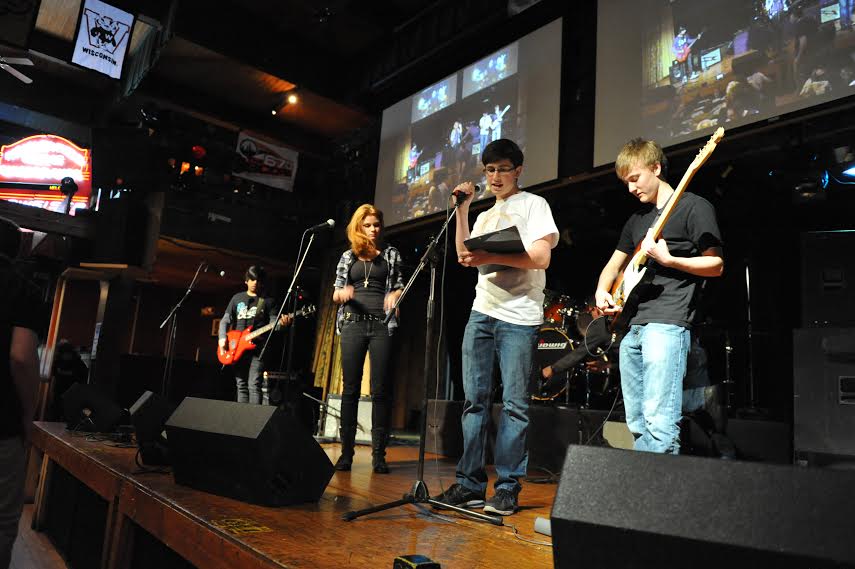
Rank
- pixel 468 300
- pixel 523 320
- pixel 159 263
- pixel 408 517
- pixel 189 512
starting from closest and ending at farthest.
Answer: pixel 189 512
pixel 408 517
pixel 523 320
pixel 468 300
pixel 159 263

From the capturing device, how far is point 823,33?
149 inches

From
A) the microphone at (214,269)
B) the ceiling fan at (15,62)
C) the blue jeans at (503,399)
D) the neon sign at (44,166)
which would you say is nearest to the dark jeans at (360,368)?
the blue jeans at (503,399)

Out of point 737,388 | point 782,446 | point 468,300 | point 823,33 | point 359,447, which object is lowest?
point 359,447

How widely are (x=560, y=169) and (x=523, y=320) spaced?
3.22 meters

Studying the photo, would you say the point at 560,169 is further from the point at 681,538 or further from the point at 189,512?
the point at 681,538

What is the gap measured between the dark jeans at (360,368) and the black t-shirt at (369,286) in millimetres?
93

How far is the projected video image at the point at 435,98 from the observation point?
21.8 feet

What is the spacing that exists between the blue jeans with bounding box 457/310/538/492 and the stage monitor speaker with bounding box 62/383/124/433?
2843 millimetres

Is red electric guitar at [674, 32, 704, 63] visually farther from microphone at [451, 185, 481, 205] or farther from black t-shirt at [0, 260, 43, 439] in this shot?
black t-shirt at [0, 260, 43, 439]

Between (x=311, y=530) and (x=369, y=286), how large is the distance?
198 cm

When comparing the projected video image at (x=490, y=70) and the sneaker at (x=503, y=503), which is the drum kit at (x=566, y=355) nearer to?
the projected video image at (x=490, y=70)

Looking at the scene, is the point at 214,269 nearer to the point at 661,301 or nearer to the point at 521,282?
the point at 521,282

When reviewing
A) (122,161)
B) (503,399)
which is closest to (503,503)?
(503,399)

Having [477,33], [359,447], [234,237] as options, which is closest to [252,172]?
[234,237]
